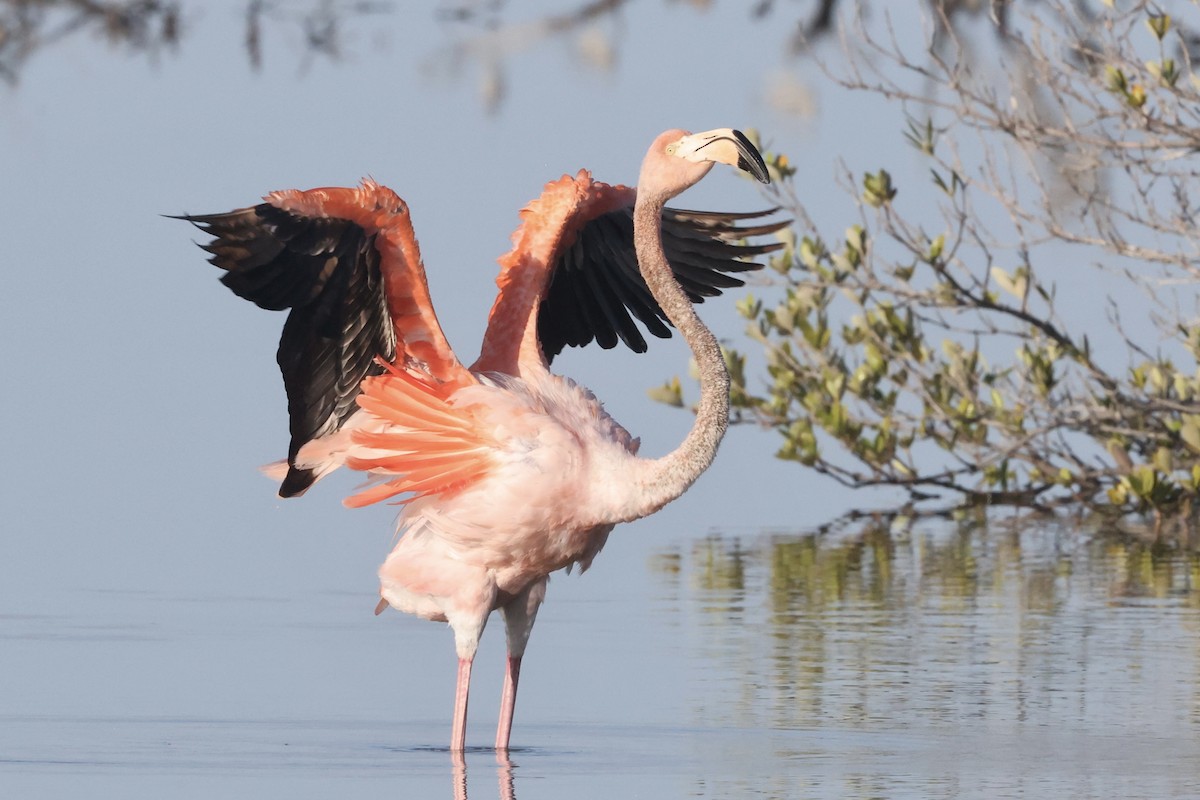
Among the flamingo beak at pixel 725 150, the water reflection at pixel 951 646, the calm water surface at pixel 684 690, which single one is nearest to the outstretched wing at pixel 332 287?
the flamingo beak at pixel 725 150

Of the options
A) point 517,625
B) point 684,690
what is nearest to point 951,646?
point 684,690

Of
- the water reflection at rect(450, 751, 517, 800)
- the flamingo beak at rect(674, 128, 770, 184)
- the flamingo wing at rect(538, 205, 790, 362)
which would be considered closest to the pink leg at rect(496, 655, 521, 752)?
the water reflection at rect(450, 751, 517, 800)

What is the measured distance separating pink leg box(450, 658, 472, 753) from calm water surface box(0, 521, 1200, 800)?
0.28 feet

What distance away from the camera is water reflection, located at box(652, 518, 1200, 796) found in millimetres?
6812

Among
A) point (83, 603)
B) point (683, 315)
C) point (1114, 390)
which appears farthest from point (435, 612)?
point (1114, 390)

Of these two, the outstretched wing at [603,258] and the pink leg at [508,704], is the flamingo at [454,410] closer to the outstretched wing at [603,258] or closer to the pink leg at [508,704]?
the pink leg at [508,704]

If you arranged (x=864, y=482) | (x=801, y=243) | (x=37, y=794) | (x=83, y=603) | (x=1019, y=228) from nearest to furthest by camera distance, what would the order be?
(x=37, y=794) → (x=83, y=603) → (x=1019, y=228) → (x=801, y=243) → (x=864, y=482)

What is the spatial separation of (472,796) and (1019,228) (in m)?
5.94

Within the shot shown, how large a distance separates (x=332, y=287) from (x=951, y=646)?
2900mm

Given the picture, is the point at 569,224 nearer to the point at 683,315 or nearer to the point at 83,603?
the point at 683,315

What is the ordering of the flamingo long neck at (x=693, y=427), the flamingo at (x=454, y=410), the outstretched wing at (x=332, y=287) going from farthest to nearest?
the outstretched wing at (x=332, y=287) → the flamingo at (x=454, y=410) → the flamingo long neck at (x=693, y=427)

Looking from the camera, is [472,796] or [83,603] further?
[83,603]

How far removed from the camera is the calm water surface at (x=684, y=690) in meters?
6.44

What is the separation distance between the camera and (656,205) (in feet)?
23.9
